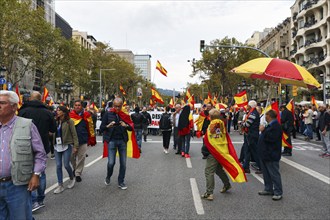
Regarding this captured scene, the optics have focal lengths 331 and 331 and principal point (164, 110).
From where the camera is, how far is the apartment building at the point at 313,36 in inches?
1770

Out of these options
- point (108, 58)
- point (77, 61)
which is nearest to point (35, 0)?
point (108, 58)

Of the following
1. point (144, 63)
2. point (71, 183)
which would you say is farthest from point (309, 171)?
point (144, 63)

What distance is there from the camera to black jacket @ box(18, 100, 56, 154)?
5.47m

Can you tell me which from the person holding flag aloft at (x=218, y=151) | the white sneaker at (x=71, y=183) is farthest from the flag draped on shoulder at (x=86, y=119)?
the person holding flag aloft at (x=218, y=151)

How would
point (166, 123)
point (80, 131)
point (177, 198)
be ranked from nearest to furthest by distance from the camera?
point (177, 198) < point (80, 131) < point (166, 123)

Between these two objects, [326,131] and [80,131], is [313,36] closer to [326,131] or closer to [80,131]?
[326,131]

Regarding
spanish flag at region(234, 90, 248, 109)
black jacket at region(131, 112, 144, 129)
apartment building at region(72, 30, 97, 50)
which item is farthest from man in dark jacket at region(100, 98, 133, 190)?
apartment building at region(72, 30, 97, 50)

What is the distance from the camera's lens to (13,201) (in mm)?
3180

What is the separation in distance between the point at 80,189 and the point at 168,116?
6.41m

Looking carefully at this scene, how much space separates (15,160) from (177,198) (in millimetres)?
3491

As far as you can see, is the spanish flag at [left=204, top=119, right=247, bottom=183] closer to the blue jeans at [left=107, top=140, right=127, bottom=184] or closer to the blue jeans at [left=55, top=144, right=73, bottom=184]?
the blue jeans at [left=107, top=140, right=127, bottom=184]

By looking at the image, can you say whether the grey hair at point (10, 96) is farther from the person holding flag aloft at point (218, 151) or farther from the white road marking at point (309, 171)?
the white road marking at point (309, 171)

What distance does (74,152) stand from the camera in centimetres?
654

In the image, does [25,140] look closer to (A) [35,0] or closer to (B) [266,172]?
(B) [266,172]
